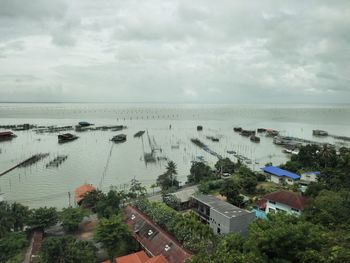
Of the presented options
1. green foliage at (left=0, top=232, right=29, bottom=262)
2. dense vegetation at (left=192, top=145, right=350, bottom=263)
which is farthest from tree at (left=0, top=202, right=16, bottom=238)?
dense vegetation at (left=192, top=145, right=350, bottom=263)

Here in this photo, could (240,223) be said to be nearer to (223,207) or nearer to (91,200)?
(223,207)

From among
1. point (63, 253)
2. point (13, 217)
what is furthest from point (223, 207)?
point (13, 217)

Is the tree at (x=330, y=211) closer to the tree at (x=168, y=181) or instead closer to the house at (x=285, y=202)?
the house at (x=285, y=202)

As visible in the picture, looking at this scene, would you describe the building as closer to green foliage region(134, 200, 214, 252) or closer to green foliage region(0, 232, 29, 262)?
green foliage region(134, 200, 214, 252)

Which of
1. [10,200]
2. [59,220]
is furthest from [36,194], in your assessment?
[59,220]

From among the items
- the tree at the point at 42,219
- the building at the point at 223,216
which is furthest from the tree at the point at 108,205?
the building at the point at 223,216
